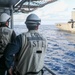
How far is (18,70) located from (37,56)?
32 cm

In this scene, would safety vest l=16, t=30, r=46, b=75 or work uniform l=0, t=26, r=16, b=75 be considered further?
work uniform l=0, t=26, r=16, b=75

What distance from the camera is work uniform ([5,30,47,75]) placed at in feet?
10.2

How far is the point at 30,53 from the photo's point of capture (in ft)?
10.5

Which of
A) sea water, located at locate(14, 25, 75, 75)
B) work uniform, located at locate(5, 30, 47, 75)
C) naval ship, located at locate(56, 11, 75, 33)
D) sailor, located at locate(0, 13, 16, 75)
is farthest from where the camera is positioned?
naval ship, located at locate(56, 11, 75, 33)

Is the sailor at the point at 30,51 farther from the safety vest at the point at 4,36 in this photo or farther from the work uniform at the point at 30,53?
the safety vest at the point at 4,36

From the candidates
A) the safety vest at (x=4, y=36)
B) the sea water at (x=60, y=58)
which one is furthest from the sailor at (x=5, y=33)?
the sea water at (x=60, y=58)

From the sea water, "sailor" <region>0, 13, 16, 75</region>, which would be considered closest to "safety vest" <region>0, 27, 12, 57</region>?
"sailor" <region>0, 13, 16, 75</region>

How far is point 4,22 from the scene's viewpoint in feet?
13.5

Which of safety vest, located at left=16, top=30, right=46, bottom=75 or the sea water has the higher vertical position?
safety vest, located at left=16, top=30, right=46, bottom=75

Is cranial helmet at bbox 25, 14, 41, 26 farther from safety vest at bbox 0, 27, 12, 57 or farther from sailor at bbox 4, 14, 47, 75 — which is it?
safety vest at bbox 0, 27, 12, 57

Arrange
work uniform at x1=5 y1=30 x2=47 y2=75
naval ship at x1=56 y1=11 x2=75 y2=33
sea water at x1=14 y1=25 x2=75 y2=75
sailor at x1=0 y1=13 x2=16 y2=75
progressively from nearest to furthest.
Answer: work uniform at x1=5 y1=30 x2=47 y2=75, sailor at x1=0 y1=13 x2=16 y2=75, sea water at x1=14 y1=25 x2=75 y2=75, naval ship at x1=56 y1=11 x2=75 y2=33

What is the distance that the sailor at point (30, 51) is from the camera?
3.14 m

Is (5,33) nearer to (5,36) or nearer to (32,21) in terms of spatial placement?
(5,36)

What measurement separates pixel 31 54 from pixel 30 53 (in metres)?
0.02
